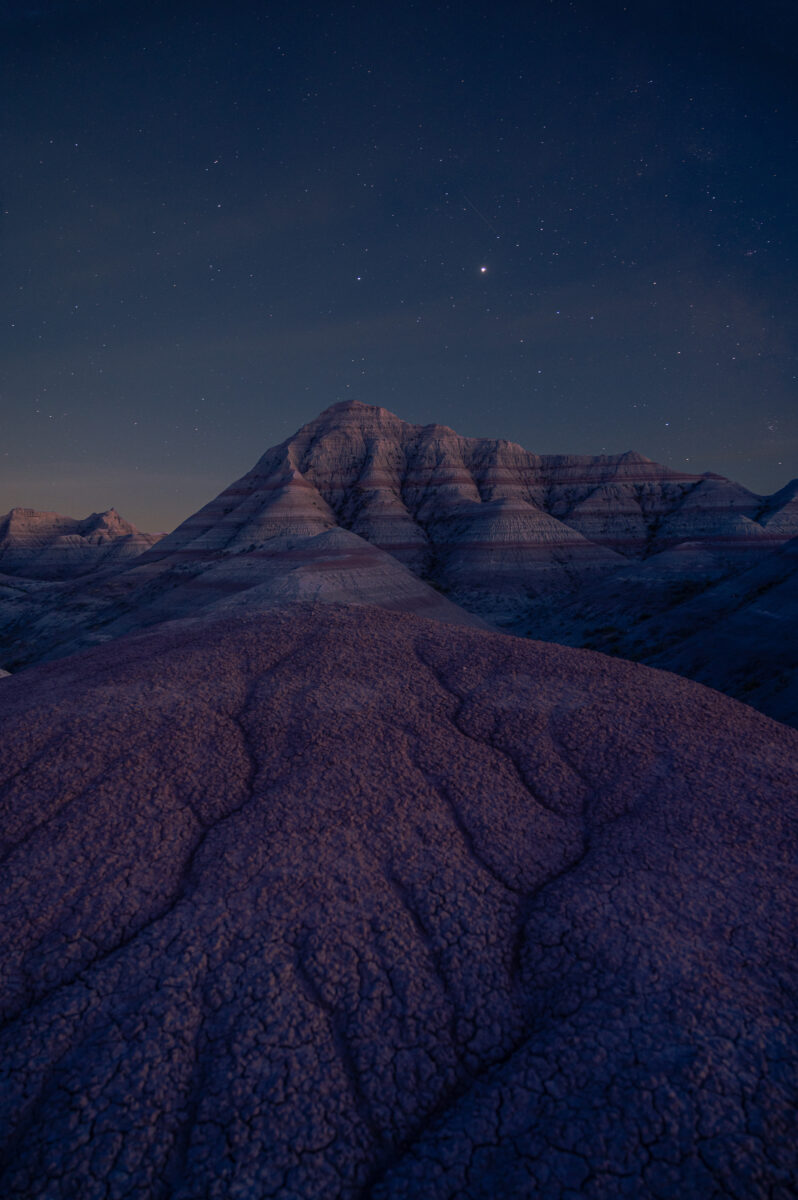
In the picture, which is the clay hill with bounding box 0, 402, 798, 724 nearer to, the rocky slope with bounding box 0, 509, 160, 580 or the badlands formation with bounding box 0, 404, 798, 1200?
the badlands formation with bounding box 0, 404, 798, 1200

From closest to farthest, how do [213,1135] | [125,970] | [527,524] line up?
[213,1135]
[125,970]
[527,524]

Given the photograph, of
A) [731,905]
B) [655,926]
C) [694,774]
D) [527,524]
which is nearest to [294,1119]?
[655,926]

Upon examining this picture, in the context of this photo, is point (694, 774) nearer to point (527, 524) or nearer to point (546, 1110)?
point (546, 1110)

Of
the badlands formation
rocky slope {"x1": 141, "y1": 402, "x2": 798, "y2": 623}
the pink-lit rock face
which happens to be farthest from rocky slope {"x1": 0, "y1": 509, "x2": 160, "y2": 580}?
the pink-lit rock face

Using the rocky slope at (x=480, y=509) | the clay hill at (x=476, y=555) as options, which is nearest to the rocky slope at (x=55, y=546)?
the clay hill at (x=476, y=555)

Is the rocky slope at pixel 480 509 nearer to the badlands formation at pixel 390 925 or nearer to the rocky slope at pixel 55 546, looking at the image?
the badlands formation at pixel 390 925

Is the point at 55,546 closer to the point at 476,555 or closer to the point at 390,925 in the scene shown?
the point at 476,555
